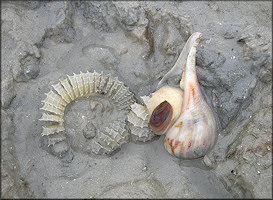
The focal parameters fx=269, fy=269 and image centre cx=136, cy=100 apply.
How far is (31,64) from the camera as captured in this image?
415cm

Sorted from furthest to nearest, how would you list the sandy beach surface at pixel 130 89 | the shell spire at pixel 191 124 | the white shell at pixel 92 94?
1. the white shell at pixel 92 94
2. the shell spire at pixel 191 124
3. the sandy beach surface at pixel 130 89

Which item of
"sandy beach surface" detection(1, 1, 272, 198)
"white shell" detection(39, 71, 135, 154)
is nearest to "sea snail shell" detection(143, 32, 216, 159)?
"sandy beach surface" detection(1, 1, 272, 198)

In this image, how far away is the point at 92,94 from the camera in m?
4.38

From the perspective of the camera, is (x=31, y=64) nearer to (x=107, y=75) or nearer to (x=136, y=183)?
(x=107, y=75)

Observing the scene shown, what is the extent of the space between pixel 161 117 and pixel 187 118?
1.24 ft

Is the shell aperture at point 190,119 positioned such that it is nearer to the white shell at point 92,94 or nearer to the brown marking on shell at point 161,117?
the brown marking on shell at point 161,117

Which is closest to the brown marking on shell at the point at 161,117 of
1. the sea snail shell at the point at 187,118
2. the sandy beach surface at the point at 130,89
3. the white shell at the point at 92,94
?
the sea snail shell at the point at 187,118

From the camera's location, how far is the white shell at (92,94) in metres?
3.93

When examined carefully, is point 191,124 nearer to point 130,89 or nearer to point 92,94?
point 130,89

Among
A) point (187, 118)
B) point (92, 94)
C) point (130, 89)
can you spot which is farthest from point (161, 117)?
point (92, 94)

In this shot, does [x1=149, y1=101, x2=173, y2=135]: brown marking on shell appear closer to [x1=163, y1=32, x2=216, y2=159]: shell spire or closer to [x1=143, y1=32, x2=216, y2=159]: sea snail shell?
[x1=143, y1=32, x2=216, y2=159]: sea snail shell

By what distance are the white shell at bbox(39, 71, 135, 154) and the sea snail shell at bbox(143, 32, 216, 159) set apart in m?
0.54

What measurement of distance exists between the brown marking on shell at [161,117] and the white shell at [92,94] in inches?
18.0

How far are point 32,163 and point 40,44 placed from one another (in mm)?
1862
